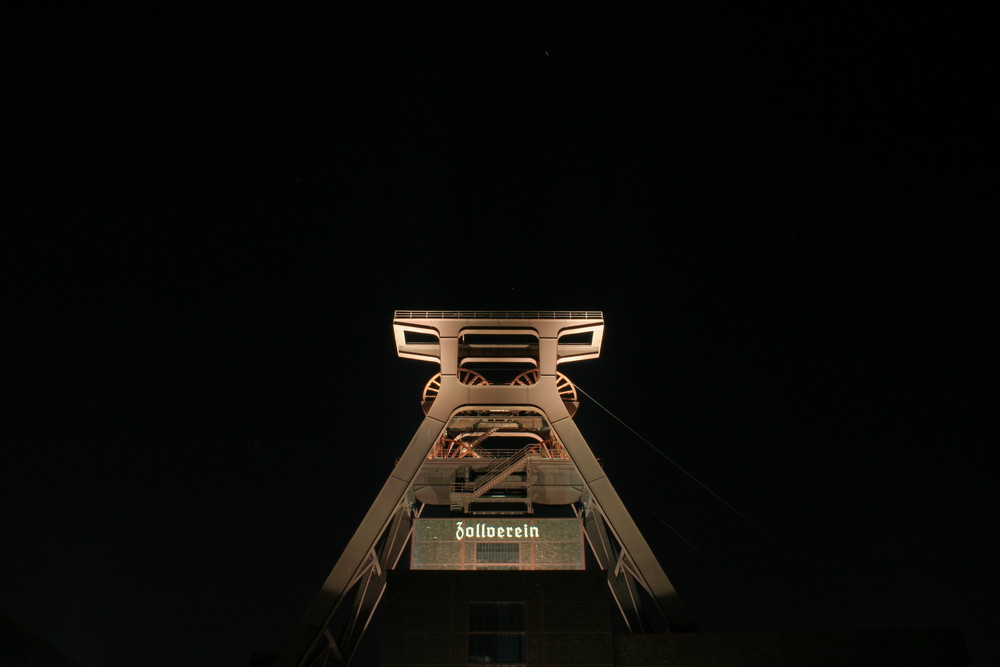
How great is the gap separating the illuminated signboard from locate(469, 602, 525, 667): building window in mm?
9278

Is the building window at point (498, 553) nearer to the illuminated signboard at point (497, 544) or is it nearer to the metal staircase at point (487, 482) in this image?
the illuminated signboard at point (497, 544)

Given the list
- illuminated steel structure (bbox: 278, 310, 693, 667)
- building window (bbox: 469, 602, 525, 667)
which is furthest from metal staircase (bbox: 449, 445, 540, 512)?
building window (bbox: 469, 602, 525, 667)

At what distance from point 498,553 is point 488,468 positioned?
3581mm

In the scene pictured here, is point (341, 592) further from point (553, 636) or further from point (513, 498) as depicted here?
point (513, 498)

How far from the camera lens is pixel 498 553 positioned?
30484 millimetres

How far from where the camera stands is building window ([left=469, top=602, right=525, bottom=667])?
20.5 m

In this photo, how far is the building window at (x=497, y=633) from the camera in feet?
67.1

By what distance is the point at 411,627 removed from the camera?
2062 centimetres

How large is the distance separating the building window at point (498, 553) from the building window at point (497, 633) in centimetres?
931

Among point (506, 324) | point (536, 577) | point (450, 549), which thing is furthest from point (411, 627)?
point (506, 324)

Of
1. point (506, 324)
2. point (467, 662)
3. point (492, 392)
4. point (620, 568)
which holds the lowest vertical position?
point (467, 662)

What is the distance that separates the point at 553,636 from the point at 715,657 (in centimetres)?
437

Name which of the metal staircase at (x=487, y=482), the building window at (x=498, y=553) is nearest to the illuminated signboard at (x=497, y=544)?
the building window at (x=498, y=553)

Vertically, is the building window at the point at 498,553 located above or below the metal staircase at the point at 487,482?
below
